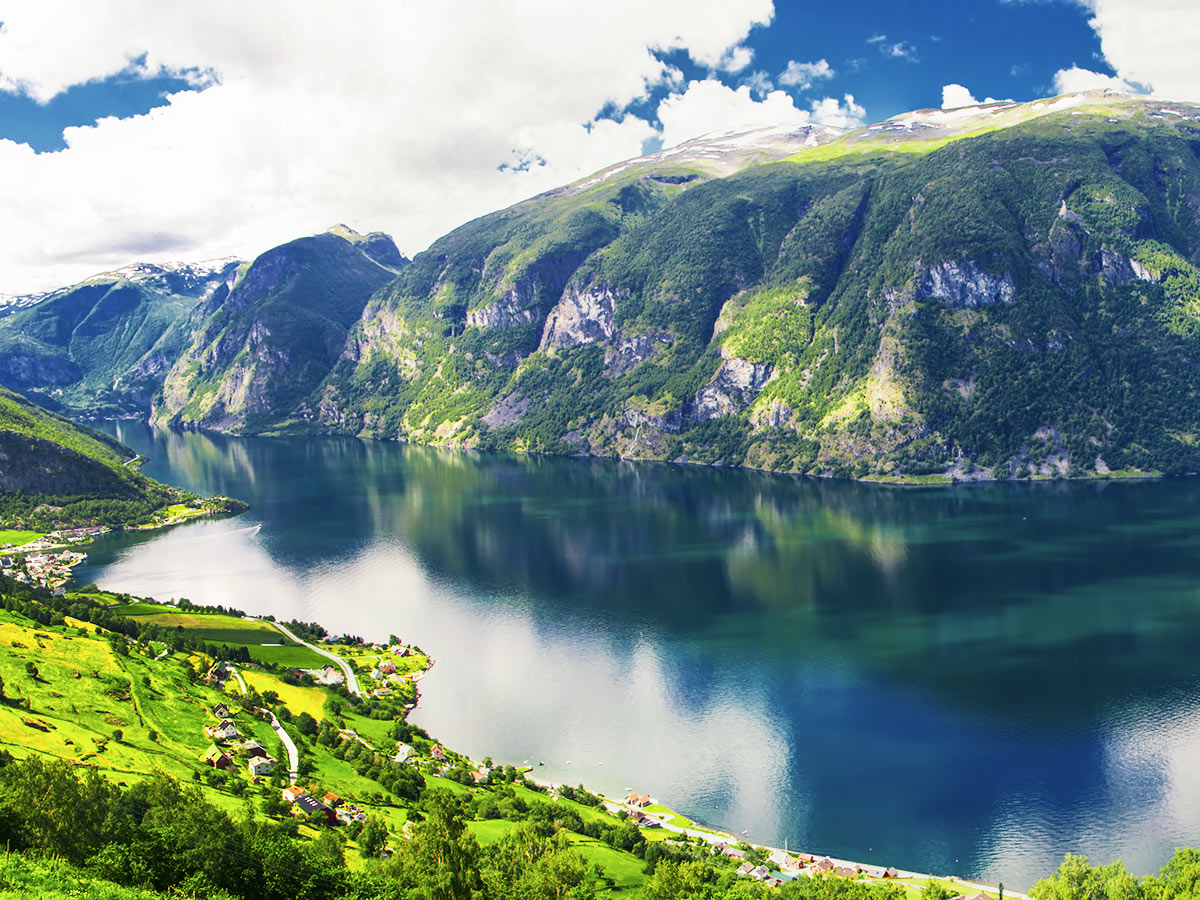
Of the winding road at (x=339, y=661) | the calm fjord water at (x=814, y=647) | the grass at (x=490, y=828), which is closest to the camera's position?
the grass at (x=490, y=828)

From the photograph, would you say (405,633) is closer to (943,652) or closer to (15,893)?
(943,652)

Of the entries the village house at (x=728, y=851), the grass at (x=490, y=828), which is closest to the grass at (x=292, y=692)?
the grass at (x=490, y=828)

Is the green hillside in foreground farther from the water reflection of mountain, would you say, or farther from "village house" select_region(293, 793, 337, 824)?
the water reflection of mountain

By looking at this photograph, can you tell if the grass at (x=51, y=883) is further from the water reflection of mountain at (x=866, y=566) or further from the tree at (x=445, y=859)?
the water reflection of mountain at (x=866, y=566)

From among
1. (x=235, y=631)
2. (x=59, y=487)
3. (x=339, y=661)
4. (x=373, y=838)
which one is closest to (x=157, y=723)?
(x=373, y=838)

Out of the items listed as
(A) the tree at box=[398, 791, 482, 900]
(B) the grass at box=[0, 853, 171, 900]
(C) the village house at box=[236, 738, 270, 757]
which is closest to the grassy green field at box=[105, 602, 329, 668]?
(C) the village house at box=[236, 738, 270, 757]

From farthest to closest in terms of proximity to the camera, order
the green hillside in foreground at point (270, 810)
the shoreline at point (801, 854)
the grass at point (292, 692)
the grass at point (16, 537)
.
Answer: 1. the grass at point (16, 537)
2. the grass at point (292, 692)
3. the shoreline at point (801, 854)
4. the green hillside in foreground at point (270, 810)

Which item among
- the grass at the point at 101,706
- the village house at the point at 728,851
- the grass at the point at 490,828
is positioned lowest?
the village house at the point at 728,851
